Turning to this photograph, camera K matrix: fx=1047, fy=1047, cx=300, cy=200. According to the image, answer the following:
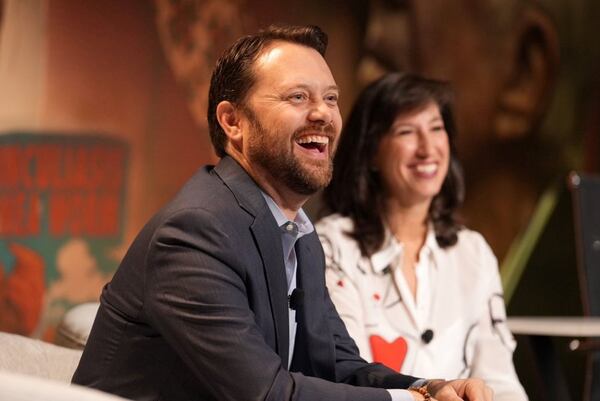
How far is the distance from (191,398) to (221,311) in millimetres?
211

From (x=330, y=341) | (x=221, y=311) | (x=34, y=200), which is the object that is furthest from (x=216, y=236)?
(x=34, y=200)

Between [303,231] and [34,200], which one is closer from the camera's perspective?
[303,231]

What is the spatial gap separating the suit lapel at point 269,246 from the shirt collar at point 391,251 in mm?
1187

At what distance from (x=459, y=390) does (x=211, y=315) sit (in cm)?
70

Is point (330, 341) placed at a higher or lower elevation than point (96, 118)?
lower

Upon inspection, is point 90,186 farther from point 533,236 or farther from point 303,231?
point 533,236

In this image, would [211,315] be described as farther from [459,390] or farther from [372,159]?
[372,159]

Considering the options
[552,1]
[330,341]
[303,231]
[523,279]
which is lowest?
[523,279]

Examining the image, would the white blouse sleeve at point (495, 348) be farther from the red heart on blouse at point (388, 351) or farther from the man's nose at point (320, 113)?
the man's nose at point (320, 113)

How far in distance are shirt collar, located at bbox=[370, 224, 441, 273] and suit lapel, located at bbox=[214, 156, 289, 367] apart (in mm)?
1187

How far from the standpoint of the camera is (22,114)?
422 centimetres

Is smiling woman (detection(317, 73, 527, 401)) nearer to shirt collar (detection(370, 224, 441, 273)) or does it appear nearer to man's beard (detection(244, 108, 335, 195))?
shirt collar (detection(370, 224, 441, 273))

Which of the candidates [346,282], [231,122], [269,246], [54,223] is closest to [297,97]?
[231,122]

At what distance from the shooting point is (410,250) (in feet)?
11.6
